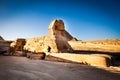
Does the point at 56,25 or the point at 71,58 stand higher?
the point at 56,25

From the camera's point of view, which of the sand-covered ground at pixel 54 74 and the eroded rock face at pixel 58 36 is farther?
the eroded rock face at pixel 58 36

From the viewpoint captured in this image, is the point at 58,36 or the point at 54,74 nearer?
the point at 54,74

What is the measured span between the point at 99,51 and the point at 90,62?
1.85 metres

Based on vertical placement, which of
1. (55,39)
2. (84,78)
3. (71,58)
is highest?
(55,39)

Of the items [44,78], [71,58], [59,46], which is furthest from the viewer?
[59,46]

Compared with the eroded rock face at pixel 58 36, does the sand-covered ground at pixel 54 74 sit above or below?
below

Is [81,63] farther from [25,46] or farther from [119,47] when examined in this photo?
[25,46]

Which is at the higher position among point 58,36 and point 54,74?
point 58,36

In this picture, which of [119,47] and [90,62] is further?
[119,47]

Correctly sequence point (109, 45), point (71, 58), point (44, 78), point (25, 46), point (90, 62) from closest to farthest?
point (44, 78)
point (90, 62)
point (71, 58)
point (109, 45)
point (25, 46)

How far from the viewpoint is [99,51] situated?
674 centimetres

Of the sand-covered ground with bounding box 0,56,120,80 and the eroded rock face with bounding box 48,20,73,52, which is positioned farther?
the eroded rock face with bounding box 48,20,73,52

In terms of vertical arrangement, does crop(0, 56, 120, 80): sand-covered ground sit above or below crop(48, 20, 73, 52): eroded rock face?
below

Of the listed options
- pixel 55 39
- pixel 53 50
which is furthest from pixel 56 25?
pixel 53 50
